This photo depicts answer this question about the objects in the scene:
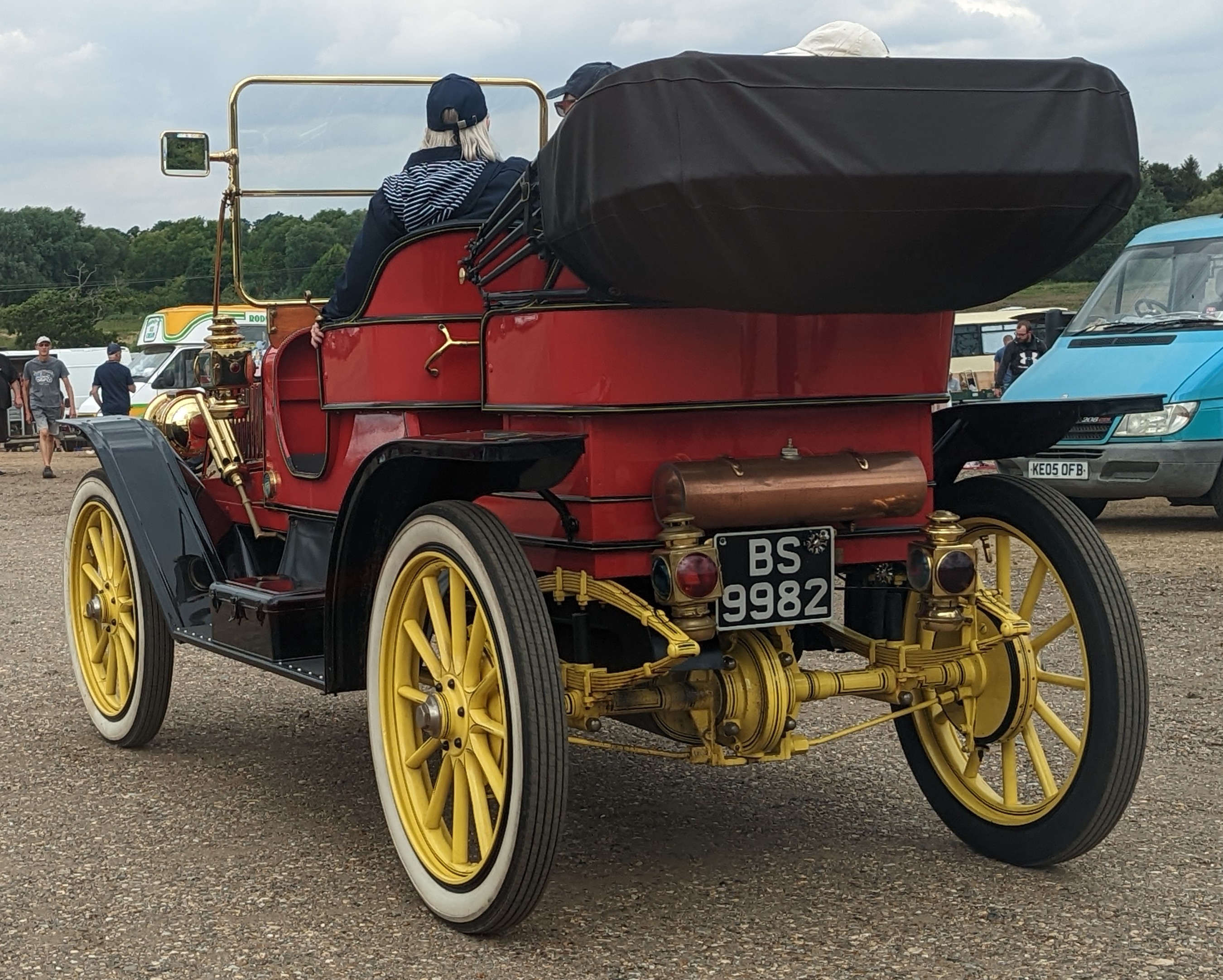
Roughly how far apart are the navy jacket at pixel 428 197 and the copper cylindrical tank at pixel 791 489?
133cm

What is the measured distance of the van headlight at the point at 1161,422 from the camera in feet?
35.1

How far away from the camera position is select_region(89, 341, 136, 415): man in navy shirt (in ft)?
62.6

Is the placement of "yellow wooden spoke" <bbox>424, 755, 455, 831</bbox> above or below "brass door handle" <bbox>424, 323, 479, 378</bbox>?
below

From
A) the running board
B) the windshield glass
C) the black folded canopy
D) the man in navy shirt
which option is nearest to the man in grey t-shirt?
the man in navy shirt

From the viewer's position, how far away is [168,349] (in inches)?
1067

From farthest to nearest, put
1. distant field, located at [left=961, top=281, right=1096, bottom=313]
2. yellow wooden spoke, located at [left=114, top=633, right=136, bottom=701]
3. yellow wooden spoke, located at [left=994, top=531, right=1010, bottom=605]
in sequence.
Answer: distant field, located at [left=961, top=281, right=1096, bottom=313] → yellow wooden spoke, located at [left=114, top=633, right=136, bottom=701] → yellow wooden spoke, located at [left=994, top=531, right=1010, bottom=605]

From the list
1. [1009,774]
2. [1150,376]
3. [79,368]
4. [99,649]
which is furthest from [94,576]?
[79,368]

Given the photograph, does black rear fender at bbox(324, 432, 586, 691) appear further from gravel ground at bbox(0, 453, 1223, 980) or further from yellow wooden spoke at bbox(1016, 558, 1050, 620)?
yellow wooden spoke at bbox(1016, 558, 1050, 620)

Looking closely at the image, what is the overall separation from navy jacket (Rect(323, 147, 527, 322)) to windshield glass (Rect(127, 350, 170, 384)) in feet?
72.6

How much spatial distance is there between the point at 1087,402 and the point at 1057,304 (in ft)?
137

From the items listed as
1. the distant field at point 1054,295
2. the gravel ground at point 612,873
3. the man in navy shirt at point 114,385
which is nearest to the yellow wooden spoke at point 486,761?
the gravel ground at point 612,873

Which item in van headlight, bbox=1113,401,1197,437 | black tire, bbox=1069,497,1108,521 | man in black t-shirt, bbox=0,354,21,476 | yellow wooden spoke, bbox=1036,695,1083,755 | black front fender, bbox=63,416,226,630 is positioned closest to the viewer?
yellow wooden spoke, bbox=1036,695,1083,755

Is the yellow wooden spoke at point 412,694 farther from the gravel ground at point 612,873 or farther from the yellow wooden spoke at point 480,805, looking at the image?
the gravel ground at point 612,873

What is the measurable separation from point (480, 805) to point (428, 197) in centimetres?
187
